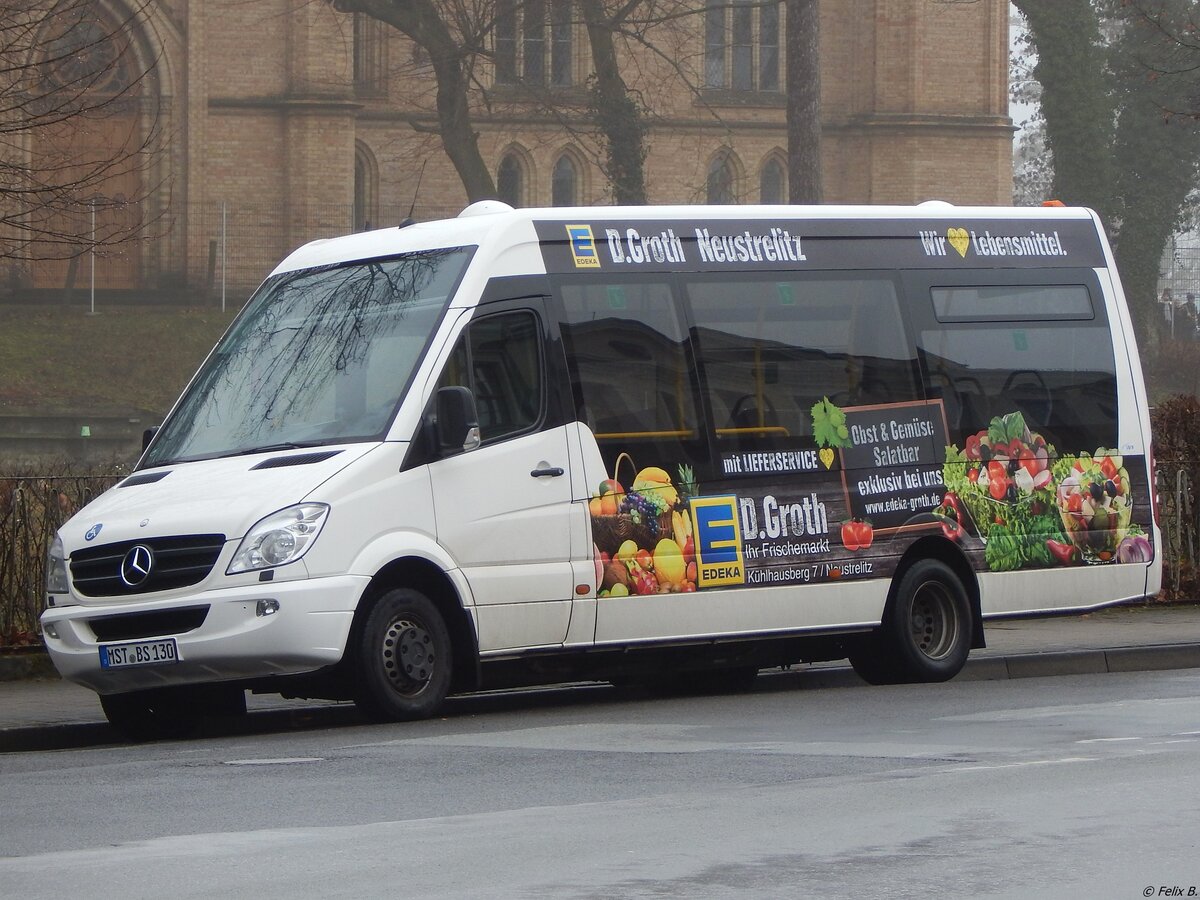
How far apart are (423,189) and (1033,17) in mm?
15394

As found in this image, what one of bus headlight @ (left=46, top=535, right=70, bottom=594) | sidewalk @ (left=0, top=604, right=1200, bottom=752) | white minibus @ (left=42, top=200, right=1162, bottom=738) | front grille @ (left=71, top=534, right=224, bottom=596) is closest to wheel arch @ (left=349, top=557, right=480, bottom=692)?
white minibus @ (left=42, top=200, right=1162, bottom=738)

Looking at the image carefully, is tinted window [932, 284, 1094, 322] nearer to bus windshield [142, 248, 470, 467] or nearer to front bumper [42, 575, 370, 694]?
bus windshield [142, 248, 470, 467]

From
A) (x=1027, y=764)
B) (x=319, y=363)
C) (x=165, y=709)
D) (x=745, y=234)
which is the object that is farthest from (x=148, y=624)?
(x=1027, y=764)

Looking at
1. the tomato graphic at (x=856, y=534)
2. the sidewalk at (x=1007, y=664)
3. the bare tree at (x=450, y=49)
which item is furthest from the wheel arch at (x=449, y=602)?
the bare tree at (x=450, y=49)

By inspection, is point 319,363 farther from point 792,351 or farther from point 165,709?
point 792,351

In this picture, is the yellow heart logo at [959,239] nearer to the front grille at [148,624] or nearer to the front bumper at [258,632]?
the front bumper at [258,632]

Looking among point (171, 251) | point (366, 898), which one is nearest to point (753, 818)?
point (366, 898)

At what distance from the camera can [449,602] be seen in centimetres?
1196

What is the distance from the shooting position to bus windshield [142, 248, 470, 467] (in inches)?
473

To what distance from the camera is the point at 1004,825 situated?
736 cm

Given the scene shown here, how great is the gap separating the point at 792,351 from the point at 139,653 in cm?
457

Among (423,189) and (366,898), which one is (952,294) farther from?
(423,189)

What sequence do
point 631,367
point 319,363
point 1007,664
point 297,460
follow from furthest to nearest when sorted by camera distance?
point 1007,664 → point 631,367 → point 319,363 → point 297,460

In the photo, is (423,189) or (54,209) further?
(423,189)
